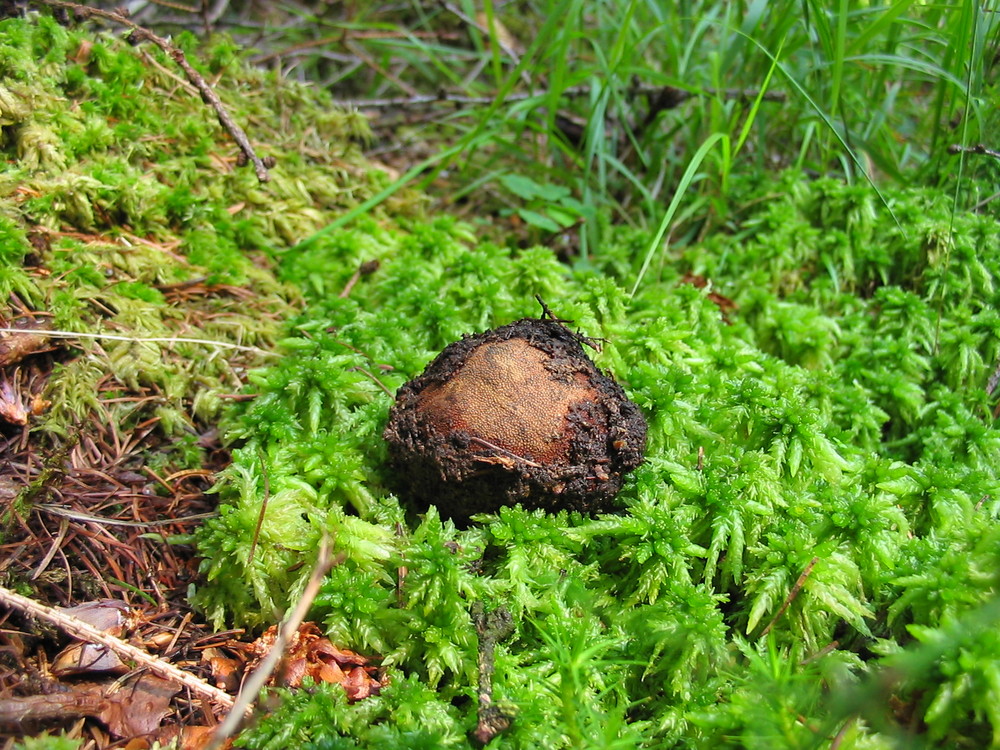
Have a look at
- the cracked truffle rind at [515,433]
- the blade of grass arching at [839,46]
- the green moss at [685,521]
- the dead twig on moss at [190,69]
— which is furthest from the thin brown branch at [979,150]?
the dead twig on moss at [190,69]

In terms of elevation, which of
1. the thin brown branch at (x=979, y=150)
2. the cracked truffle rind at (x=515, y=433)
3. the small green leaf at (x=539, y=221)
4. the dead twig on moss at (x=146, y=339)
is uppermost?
the thin brown branch at (x=979, y=150)

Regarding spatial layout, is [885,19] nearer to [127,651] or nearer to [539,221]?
[539,221]

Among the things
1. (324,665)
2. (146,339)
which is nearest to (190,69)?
(146,339)

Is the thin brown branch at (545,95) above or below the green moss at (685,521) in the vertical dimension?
above

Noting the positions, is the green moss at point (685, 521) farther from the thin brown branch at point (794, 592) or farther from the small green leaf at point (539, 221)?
the small green leaf at point (539, 221)

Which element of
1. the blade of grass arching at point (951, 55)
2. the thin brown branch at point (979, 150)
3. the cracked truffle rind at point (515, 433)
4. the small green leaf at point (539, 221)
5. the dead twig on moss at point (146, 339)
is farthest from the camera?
the small green leaf at point (539, 221)

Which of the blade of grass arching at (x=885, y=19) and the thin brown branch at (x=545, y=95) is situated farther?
the thin brown branch at (x=545, y=95)

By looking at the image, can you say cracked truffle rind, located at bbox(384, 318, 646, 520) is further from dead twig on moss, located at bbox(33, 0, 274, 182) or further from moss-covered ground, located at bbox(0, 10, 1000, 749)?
dead twig on moss, located at bbox(33, 0, 274, 182)

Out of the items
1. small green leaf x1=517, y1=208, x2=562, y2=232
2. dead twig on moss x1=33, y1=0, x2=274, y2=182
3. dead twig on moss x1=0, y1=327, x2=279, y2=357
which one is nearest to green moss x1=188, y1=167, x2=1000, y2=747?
dead twig on moss x1=0, y1=327, x2=279, y2=357
